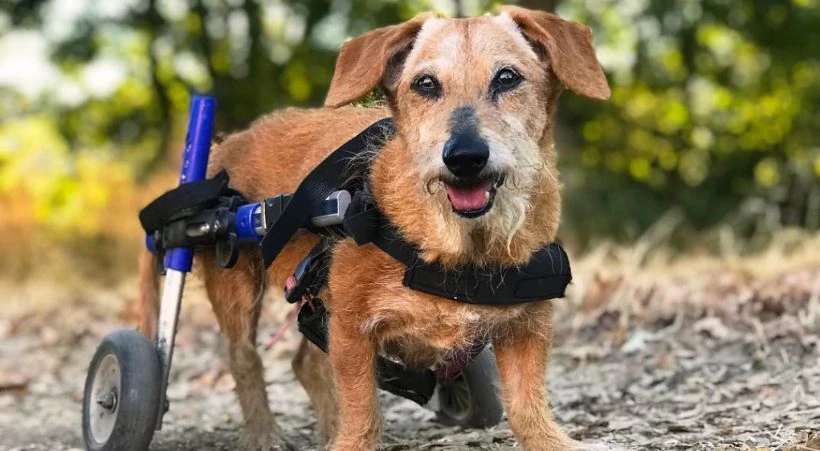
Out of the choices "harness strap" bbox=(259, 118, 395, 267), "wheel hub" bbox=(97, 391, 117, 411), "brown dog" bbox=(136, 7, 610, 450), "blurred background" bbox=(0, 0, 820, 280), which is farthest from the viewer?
"blurred background" bbox=(0, 0, 820, 280)

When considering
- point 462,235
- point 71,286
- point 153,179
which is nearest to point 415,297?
point 462,235

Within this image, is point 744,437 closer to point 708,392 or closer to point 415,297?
point 708,392

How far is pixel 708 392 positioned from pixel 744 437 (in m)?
1.19

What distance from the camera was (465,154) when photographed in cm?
296

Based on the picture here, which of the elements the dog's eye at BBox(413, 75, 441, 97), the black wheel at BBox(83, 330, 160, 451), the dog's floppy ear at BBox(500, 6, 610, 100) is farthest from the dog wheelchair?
the dog's floppy ear at BBox(500, 6, 610, 100)

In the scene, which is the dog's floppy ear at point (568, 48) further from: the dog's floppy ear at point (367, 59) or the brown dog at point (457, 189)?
the dog's floppy ear at point (367, 59)

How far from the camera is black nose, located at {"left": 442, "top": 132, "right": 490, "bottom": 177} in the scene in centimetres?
296

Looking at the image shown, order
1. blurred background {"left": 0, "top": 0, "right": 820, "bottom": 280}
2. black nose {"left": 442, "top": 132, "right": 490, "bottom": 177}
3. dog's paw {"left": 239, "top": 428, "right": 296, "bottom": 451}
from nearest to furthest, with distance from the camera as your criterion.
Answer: black nose {"left": 442, "top": 132, "right": 490, "bottom": 177} → dog's paw {"left": 239, "top": 428, "right": 296, "bottom": 451} → blurred background {"left": 0, "top": 0, "right": 820, "bottom": 280}

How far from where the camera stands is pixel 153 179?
13.5m

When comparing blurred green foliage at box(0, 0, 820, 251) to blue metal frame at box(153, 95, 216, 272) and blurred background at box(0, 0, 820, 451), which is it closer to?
blurred background at box(0, 0, 820, 451)

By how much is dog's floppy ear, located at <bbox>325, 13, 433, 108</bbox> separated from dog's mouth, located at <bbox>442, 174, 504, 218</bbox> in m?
0.66

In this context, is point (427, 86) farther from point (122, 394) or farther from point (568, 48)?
point (122, 394)

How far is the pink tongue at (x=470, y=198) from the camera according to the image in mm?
3072

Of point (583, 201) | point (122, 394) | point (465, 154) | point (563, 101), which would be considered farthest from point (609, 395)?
point (563, 101)
